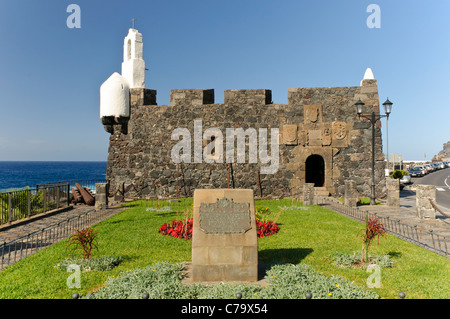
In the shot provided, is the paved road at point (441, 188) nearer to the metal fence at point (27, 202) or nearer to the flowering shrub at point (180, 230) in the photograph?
the flowering shrub at point (180, 230)

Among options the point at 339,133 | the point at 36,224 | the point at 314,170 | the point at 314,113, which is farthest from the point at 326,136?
the point at 36,224

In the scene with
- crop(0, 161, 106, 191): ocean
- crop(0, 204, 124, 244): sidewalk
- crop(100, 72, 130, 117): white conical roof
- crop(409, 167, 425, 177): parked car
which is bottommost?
crop(0, 161, 106, 191): ocean

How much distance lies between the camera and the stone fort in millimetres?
16297

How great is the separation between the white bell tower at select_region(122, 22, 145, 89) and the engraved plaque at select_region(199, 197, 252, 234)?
557 inches

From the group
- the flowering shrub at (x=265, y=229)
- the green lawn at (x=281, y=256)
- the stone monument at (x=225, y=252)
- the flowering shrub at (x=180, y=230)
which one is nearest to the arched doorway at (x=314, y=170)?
the green lawn at (x=281, y=256)

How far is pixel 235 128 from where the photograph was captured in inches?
661

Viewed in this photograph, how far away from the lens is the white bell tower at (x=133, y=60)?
17.7 meters

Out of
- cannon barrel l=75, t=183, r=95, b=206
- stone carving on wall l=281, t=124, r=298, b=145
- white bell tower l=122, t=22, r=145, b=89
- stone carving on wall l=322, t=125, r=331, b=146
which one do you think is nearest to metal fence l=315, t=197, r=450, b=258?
stone carving on wall l=322, t=125, r=331, b=146

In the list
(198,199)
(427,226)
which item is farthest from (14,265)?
(427,226)

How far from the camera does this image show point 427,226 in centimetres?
961

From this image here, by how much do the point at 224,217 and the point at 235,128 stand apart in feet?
38.7

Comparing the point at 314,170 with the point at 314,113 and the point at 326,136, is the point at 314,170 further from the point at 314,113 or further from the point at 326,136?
the point at 314,113

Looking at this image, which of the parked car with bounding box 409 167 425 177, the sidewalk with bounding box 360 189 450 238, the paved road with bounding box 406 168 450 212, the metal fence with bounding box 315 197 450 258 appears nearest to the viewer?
the metal fence with bounding box 315 197 450 258

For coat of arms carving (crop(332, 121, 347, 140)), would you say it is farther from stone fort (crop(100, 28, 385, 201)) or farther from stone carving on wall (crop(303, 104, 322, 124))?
stone carving on wall (crop(303, 104, 322, 124))
